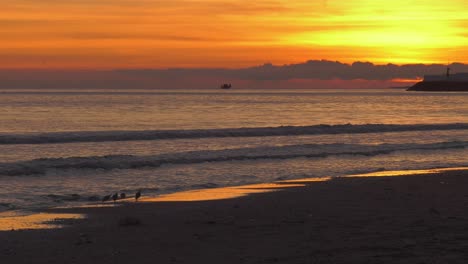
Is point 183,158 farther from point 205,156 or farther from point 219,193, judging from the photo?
point 219,193

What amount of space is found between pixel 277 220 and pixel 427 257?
4.16 metres

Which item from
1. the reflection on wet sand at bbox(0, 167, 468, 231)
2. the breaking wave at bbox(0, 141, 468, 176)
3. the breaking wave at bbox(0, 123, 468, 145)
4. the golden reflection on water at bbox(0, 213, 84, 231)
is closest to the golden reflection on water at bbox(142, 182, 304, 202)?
the reflection on wet sand at bbox(0, 167, 468, 231)

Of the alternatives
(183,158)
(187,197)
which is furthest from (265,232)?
(183,158)

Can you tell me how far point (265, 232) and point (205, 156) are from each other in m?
17.8

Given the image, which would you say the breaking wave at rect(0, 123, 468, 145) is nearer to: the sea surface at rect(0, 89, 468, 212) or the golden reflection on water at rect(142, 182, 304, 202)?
the sea surface at rect(0, 89, 468, 212)

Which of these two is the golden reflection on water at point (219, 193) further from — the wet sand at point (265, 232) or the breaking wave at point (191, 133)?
the breaking wave at point (191, 133)

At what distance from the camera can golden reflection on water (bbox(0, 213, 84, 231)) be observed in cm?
1258

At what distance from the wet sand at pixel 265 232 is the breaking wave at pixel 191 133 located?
23408 millimetres

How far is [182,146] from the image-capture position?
3572 centimetres

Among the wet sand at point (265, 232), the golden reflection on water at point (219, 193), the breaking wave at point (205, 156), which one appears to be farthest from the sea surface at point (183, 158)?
the wet sand at point (265, 232)

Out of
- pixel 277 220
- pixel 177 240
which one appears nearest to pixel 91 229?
pixel 177 240

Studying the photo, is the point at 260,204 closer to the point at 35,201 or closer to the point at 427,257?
the point at 35,201

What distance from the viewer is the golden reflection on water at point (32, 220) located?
1258 centimetres

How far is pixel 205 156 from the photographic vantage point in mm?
29125
